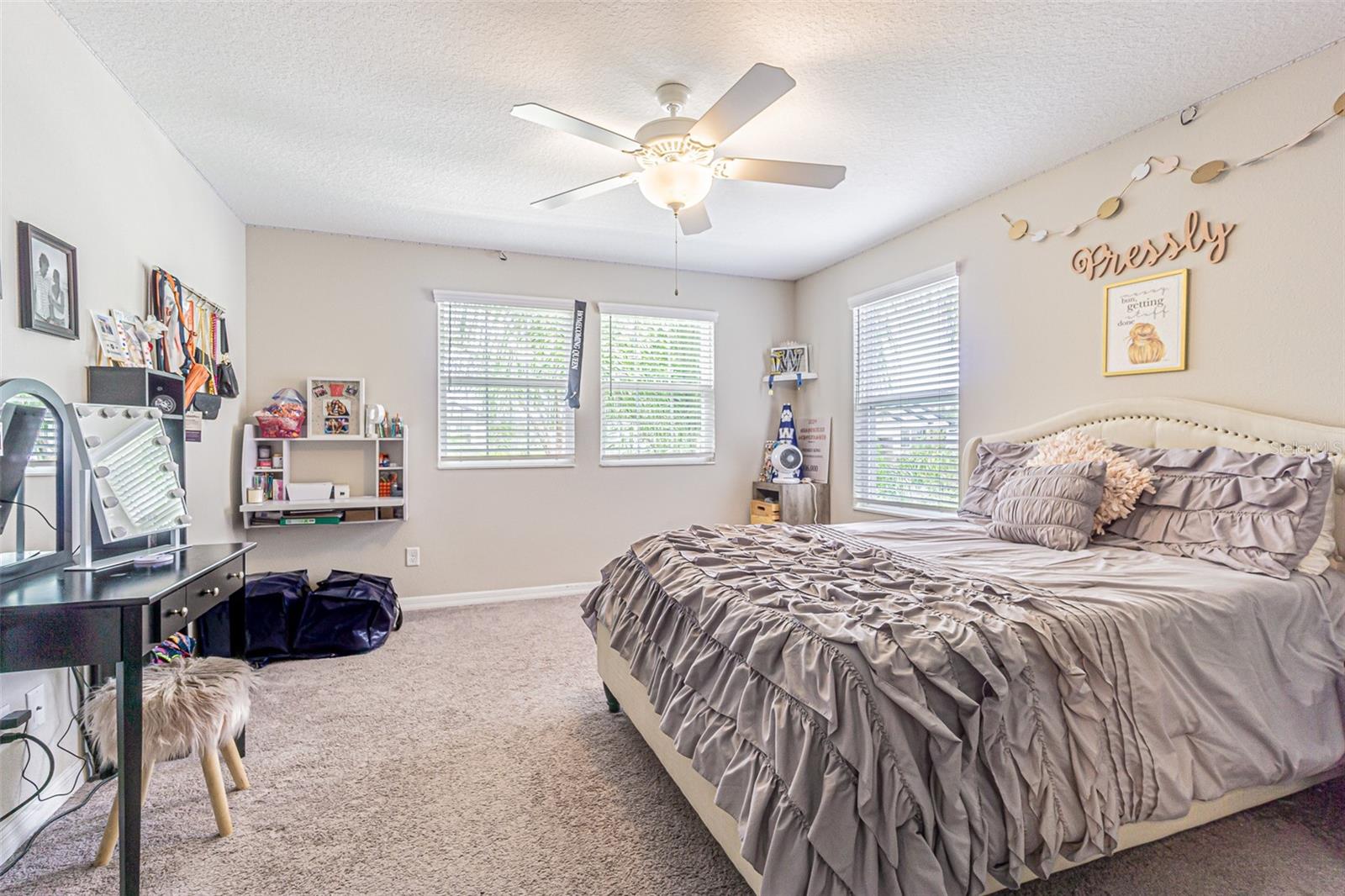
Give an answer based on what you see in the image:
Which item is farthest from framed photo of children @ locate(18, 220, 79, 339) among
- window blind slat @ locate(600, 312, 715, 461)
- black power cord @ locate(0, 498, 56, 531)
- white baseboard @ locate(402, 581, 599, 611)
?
window blind slat @ locate(600, 312, 715, 461)

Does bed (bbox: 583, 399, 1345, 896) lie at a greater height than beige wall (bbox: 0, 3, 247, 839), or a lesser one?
lesser

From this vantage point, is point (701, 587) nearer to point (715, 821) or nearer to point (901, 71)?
point (715, 821)

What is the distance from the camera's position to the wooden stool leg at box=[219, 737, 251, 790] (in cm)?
195

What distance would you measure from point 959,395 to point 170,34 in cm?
394

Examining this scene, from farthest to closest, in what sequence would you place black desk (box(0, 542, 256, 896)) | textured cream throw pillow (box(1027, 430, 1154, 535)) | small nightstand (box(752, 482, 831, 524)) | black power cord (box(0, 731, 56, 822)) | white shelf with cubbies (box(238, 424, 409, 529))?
small nightstand (box(752, 482, 831, 524))
white shelf with cubbies (box(238, 424, 409, 529))
textured cream throw pillow (box(1027, 430, 1154, 535))
black power cord (box(0, 731, 56, 822))
black desk (box(0, 542, 256, 896))

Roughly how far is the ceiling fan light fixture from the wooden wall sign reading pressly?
1.92 metres

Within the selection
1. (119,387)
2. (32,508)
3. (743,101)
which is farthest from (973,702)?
(119,387)

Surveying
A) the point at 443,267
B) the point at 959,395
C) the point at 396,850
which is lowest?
the point at 396,850

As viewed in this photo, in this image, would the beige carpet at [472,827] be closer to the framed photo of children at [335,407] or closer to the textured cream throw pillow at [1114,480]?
the textured cream throw pillow at [1114,480]

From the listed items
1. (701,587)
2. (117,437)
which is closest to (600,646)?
(701,587)

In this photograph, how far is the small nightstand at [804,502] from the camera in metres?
4.72

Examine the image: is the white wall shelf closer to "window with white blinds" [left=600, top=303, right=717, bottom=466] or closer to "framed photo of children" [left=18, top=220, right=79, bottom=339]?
"window with white blinds" [left=600, top=303, right=717, bottom=466]

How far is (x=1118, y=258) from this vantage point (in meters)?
2.81

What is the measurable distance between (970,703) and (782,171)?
199cm
